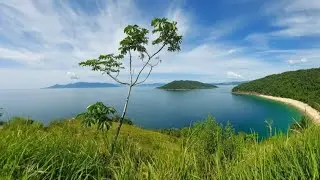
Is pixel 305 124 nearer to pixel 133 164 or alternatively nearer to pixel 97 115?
pixel 133 164

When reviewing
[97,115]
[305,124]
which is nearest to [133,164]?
[305,124]

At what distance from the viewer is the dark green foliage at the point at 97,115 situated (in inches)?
334

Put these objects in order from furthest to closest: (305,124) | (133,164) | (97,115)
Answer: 1. (97,115)
2. (305,124)
3. (133,164)

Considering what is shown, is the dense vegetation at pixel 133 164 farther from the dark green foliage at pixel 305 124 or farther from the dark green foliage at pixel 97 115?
the dark green foliage at pixel 97 115

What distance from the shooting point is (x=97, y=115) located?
8578 mm

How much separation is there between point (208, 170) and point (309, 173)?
1549mm

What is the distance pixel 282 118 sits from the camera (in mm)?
121938

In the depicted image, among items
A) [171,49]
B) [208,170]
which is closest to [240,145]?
[208,170]

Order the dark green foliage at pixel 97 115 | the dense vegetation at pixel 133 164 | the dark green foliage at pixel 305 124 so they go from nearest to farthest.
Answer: the dense vegetation at pixel 133 164
the dark green foliage at pixel 305 124
the dark green foliage at pixel 97 115

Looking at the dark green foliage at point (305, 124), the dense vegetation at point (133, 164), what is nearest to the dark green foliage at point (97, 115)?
the dense vegetation at point (133, 164)

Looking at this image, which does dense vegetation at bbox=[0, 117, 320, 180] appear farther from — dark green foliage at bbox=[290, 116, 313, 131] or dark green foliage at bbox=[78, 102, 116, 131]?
dark green foliage at bbox=[78, 102, 116, 131]

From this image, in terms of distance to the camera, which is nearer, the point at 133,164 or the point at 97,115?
the point at 133,164

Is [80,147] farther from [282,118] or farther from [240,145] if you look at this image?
[282,118]

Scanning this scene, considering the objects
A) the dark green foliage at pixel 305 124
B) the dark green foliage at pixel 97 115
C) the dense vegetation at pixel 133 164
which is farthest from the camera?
the dark green foliage at pixel 97 115
